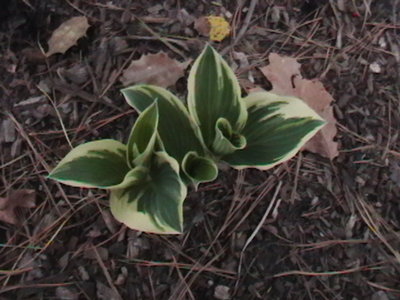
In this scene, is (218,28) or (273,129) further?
(218,28)

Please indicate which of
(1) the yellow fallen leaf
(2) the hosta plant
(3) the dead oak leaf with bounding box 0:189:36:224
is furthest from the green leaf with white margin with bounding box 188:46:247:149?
(3) the dead oak leaf with bounding box 0:189:36:224

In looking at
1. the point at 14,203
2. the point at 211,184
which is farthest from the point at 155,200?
the point at 14,203

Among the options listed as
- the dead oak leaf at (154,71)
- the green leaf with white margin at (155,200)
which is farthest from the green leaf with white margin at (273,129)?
the dead oak leaf at (154,71)

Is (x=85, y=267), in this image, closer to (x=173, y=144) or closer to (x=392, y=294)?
(x=173, y=144)

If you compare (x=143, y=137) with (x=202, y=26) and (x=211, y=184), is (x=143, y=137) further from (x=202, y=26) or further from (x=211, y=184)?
(x=202, y=26)

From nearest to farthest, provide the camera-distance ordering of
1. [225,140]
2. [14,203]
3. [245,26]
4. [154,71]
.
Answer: [225,140]
[14,203]
[154,71]
[245,26]

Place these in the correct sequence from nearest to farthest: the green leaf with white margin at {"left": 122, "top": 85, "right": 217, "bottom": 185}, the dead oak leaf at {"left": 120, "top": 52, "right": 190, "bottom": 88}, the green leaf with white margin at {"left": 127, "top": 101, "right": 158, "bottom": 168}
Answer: the green leaf with white margin at {"left": 127, "top": 101, "right": 158, "bottom": 168} < the green leaf with white margin at {"left": 122, "top": 85, "right": 217, "bottom": 185} < the dead oak leaf at {"left": 120, "top": 52, "right": 190, "bottom": 88}

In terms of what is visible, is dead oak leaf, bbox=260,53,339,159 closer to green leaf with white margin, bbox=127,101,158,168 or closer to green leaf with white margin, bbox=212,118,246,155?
green leaf with white margin, bbox=212,118,246,155
